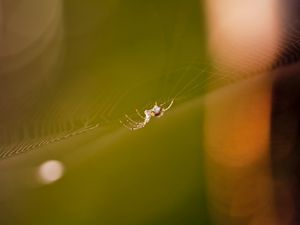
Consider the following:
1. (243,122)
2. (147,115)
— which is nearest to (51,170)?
(147,115)

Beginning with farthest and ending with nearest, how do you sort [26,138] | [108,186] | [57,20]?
[108,186]
[26,138]
[57,20]

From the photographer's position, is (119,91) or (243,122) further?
(243,122)

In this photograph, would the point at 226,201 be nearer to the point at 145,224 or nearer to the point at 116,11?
the point at 145,224

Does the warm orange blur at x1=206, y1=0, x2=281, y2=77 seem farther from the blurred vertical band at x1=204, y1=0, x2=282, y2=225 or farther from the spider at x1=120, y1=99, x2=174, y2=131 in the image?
the spider at x1=120, y1=99, x2=174, y2=131

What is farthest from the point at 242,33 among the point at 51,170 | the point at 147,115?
the point at 51,170

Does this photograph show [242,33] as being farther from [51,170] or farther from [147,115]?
[51,170]

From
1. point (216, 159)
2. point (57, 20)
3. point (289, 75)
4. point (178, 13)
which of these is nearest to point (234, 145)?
point (216, 159)

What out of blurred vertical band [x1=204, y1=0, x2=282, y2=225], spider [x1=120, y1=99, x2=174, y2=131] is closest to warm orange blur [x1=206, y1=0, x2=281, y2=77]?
blurred vertical band [x1=204, y1=0, x2=282, y2=225]

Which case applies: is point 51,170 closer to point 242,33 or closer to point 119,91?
point 119,91
